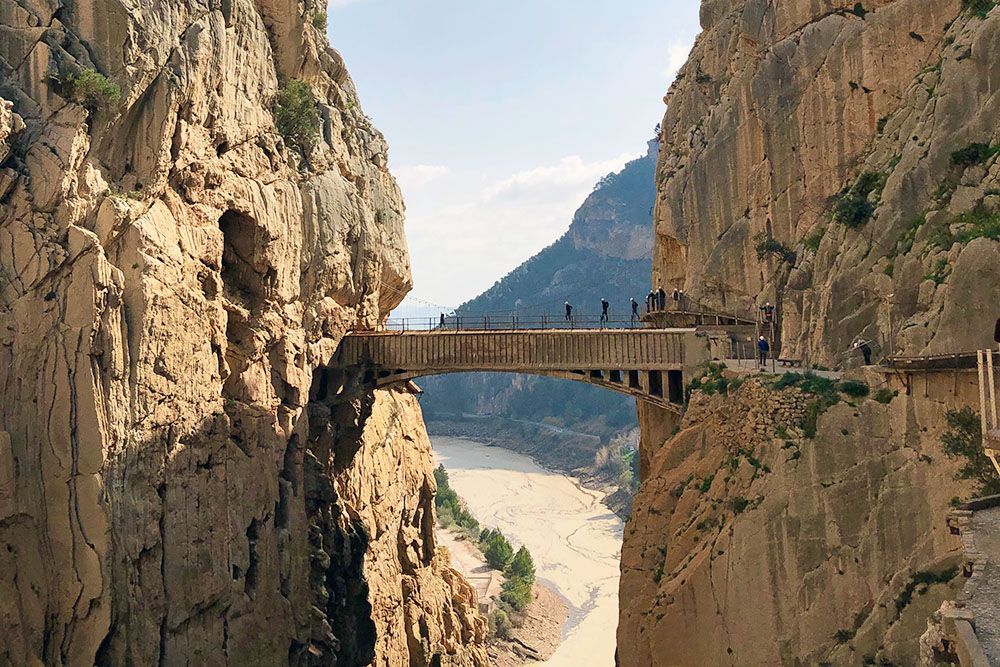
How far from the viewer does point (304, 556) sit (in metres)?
25.3

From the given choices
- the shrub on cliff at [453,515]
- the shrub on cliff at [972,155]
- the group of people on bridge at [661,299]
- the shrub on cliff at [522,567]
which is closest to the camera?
the shrub on cliff at [972,155]

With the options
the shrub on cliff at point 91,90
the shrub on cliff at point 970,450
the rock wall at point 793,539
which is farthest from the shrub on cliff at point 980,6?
the shrub on cliff at point 91,90

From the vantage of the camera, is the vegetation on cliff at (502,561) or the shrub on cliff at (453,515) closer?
the vegetation on cliff at (502,561)

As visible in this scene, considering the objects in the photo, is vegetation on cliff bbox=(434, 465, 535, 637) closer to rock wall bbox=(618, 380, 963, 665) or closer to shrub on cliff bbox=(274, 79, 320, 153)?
rock wall bbox=(618, 380, 963, 665)

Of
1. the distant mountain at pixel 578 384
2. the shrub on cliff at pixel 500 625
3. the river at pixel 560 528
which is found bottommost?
the river at pixel 560 528

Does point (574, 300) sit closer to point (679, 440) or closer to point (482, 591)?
point (482, 591)

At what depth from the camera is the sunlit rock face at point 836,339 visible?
682 inches

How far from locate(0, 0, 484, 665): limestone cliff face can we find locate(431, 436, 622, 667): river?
2482cm

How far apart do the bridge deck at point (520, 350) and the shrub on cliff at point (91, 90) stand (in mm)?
12553

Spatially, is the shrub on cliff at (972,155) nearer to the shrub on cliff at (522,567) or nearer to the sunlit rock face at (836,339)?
the sunlit rock face at (836,339)

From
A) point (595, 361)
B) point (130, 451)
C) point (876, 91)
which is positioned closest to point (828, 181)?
point (876, 91)

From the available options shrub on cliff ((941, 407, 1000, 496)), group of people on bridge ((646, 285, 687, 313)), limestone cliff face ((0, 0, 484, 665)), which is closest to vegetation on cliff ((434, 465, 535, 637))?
limestone cliff face ((0, 0, 484, 665))

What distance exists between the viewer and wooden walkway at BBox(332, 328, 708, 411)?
2625 cm

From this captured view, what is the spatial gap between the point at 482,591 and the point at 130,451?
40.2 m
